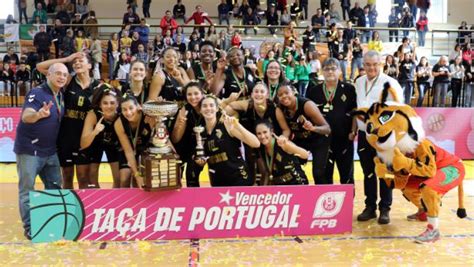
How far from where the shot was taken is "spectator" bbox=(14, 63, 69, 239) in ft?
15.5

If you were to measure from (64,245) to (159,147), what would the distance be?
1.18 metres

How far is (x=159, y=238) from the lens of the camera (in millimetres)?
A: 4762

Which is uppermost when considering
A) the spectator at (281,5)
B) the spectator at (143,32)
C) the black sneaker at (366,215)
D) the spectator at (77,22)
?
the spectator at (281,5)

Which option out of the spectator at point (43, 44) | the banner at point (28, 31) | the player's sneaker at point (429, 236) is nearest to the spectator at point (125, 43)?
the spectator at point (43, 44)

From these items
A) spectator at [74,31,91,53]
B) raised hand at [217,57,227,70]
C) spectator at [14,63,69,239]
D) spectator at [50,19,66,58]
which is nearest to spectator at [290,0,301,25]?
spectator at [74,31,91,53]

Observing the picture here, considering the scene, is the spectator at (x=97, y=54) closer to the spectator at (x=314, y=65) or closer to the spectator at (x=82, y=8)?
the spectator at (x=82, y=8)

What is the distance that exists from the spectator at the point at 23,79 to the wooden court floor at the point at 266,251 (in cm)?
711

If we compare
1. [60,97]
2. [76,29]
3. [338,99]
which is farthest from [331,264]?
[76,29]

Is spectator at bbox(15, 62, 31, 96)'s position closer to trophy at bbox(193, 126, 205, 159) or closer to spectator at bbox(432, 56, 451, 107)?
trophy at bbox(193, 126, 205, 159)

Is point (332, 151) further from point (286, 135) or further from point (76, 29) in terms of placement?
point (76, 29)

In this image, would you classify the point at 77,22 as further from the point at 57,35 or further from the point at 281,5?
the point at 281,5

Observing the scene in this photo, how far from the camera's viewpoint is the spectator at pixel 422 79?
1217cm

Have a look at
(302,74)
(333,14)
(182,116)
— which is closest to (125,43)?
(302,74)

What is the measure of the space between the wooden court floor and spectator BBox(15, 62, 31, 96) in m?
7.11
